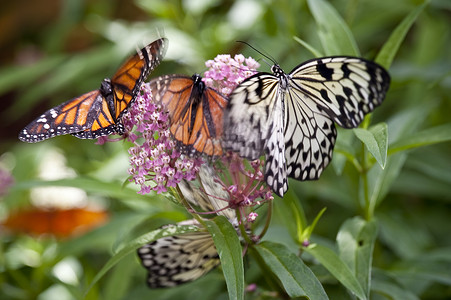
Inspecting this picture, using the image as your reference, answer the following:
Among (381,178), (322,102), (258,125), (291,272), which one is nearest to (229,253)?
(291,272)

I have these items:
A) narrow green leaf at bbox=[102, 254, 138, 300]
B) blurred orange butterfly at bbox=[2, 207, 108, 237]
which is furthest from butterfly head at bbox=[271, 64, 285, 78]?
blurred orange butterfly at bbox=[2, 207, 108, 237]

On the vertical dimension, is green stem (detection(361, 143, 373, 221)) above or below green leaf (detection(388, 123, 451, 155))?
below

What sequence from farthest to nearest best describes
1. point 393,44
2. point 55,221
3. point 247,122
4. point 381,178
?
point 55,221
point 381,178
point 393,44
point 247,122

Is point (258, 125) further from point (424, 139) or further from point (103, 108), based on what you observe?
point (424, 139)

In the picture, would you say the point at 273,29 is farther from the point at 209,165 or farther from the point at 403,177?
the point at 209,165

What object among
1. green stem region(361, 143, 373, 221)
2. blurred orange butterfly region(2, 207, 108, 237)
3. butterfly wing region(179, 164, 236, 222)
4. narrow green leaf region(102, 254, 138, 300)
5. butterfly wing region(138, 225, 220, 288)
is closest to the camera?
butterfly wing region(179, 164, 236, 222)

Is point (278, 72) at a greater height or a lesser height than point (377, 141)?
greater

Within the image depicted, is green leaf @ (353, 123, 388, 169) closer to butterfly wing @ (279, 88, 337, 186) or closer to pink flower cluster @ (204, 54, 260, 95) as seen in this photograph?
butterfly wing @ (279, 88, 337, 186)
